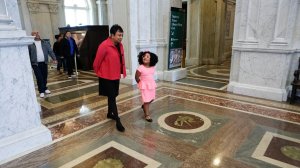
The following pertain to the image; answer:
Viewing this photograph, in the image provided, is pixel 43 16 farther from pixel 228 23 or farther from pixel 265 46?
pixel 265 46

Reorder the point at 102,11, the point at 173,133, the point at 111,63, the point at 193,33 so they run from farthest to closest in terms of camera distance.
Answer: the point at 102,11 → the point at 193,33 → the point at 173,133 → the point at 111,63

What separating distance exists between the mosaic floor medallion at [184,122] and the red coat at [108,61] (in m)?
1.10

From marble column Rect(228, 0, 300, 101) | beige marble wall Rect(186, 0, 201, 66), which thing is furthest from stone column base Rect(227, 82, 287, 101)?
beige marble wall Rect(186, 0, 201, 66)

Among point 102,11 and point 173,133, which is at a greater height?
point 102,11

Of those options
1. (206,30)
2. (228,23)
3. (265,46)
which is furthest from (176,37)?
(228,23)

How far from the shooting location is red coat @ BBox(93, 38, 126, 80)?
2.91 metres

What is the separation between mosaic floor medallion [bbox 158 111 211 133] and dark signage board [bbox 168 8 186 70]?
9.27ft

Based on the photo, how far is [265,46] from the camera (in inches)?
176

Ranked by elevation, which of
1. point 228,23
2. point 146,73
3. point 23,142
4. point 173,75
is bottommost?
point 23,142

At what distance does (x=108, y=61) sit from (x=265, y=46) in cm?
338

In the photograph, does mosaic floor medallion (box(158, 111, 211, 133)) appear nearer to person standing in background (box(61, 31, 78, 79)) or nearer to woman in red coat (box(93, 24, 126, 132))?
woman in red coat (box(93, 24, 126, 132))

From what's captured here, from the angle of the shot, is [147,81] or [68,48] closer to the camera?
[147,81]

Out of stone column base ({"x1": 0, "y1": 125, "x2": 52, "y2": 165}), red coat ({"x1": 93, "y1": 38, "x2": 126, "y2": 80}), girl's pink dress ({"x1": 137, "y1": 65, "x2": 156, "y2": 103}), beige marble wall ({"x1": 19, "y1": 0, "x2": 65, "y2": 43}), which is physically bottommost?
stone column base ({"x1": 0, "y1": 125, "x2": 52, "y2": 165})

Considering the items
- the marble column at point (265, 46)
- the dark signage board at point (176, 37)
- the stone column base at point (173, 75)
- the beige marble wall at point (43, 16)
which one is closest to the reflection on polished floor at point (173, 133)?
the marble column at point (265, 46)
